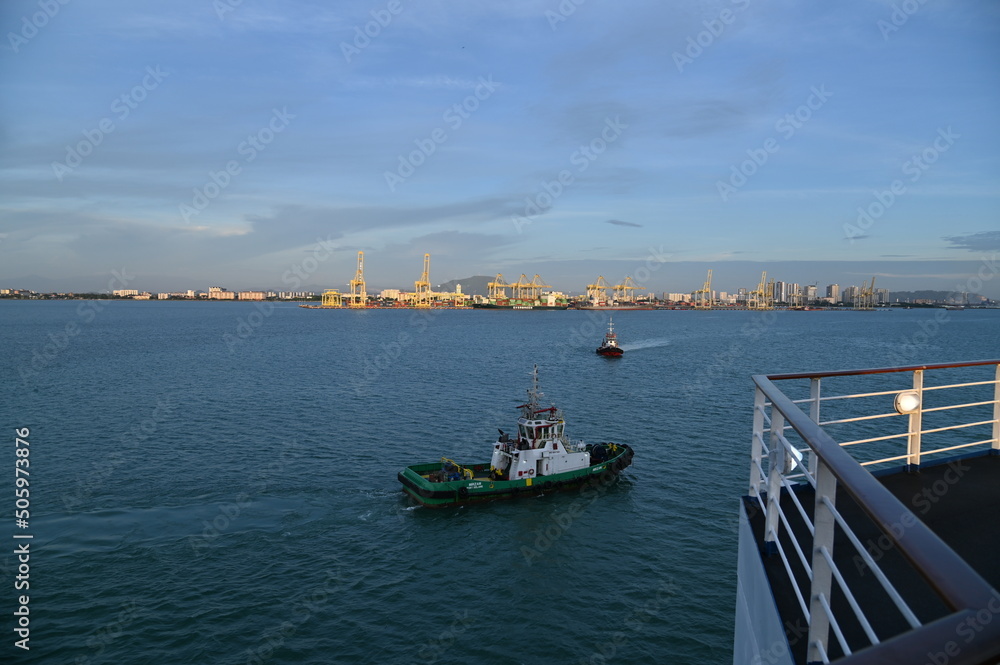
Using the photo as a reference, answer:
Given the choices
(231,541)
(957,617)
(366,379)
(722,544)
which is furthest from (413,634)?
(366,379)

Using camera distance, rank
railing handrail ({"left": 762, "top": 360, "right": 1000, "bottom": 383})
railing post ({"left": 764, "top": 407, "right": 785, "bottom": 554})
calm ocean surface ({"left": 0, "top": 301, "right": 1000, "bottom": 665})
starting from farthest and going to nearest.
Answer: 1. calm ocean surface ({"left": 0, "top": 301, "right": 1000, "bottom": 665})
2. railing handrail ({"left": 762, "top": 360, "right": 1000, "bottom": 383})
3. railing post ({"left": 764, "top": 407, "right": 785, "bottom": 554})

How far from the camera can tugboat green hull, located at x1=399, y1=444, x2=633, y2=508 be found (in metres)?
16.5

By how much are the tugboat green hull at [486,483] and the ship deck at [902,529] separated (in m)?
12.9

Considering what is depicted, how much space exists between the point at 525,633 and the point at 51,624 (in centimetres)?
860

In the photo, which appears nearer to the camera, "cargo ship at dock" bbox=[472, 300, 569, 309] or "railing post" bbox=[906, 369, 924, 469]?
"railing post" bbox=[906, 369, 924, 469]

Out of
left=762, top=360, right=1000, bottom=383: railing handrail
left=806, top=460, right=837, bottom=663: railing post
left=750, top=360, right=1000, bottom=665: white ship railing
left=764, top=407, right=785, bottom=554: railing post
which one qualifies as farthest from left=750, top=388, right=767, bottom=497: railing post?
left=806, top=460, right=837, bottom=663: railing post

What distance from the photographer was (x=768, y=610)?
104 inches

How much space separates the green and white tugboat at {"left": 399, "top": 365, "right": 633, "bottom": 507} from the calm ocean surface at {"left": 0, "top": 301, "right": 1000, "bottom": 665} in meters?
0.44

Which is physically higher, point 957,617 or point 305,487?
point 957,617

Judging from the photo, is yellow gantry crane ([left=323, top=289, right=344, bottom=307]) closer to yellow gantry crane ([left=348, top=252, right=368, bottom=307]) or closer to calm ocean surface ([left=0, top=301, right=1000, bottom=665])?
yellow gantry crane ([left=348, top=252, right=368, bottom=307])

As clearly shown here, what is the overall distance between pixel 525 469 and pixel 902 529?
17.0 m

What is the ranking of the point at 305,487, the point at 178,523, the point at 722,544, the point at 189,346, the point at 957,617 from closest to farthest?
the point at 957,617
the point at 722,544
the point at 178,523
the point at 305,487
the point at 189,346

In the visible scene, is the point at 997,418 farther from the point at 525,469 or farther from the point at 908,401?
the point at 525,469

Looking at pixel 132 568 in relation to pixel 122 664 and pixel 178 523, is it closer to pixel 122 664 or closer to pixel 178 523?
pixel 178 523
